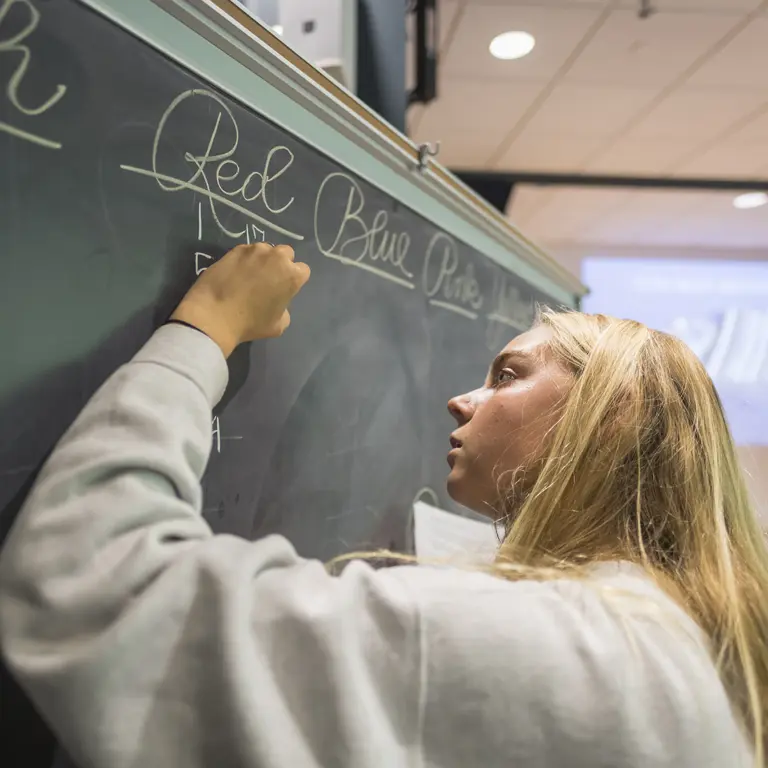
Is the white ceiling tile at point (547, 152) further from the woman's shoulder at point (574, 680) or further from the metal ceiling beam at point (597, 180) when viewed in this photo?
the woman's shoulder at point (574, 680)

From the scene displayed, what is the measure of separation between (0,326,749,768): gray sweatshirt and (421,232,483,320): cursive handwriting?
26.2 inches

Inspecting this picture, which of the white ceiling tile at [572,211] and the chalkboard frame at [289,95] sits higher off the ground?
the white ceiling tile at [572,211]

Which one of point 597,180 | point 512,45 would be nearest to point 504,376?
point 512,45

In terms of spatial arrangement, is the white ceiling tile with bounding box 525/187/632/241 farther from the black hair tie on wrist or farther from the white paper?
the black hair tie on wrist

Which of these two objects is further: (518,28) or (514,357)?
(518,28)

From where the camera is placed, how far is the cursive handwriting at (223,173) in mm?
579

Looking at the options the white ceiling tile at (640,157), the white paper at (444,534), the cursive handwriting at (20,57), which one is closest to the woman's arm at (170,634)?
the cursive handwriting at (20,57)

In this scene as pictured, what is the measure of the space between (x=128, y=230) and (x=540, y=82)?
7.60 feet

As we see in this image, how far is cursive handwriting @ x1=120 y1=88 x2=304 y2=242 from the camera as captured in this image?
579 mm

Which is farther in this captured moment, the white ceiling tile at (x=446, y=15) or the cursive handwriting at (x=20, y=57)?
the white ceiling tile at (x=446, y=15)

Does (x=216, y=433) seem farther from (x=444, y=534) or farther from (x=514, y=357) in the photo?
(x=444, y=534)

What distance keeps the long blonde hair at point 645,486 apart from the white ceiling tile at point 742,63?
2040 millimetres

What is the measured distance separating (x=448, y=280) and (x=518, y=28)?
147 cm

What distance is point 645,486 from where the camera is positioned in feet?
2.13
